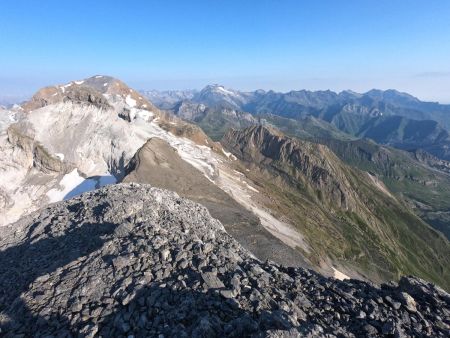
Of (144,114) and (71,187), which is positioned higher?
(144,114)

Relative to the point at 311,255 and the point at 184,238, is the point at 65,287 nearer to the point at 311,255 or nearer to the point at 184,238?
the point at 184,238

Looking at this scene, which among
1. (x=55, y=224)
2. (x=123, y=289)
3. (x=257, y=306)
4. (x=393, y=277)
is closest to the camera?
(x=257, y=306)

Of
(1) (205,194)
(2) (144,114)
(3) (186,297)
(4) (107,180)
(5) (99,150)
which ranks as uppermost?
(3) (186,297)

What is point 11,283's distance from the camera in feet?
73.9

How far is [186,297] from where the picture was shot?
16.4 metres

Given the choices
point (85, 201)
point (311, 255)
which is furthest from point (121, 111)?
point (85, 201)

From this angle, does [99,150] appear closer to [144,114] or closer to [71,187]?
[71,187]

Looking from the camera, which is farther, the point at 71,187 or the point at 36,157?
the point at 36,157

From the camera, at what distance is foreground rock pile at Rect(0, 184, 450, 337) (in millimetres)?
15078

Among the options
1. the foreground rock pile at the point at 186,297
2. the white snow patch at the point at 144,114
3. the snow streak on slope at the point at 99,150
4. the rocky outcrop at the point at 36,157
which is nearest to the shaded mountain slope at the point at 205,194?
the snow streak on slope at the point at 99,150

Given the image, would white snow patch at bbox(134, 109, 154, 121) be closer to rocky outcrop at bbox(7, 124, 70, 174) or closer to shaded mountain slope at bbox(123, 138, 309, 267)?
shaded mountain slope at bbox(123, 138, 309, 267)

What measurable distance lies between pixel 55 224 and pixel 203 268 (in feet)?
59.0

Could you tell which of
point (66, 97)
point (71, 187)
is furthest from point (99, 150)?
point (66, 97)

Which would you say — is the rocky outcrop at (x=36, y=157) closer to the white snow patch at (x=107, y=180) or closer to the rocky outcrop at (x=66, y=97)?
the white snow patch at (x=107, y=180)
